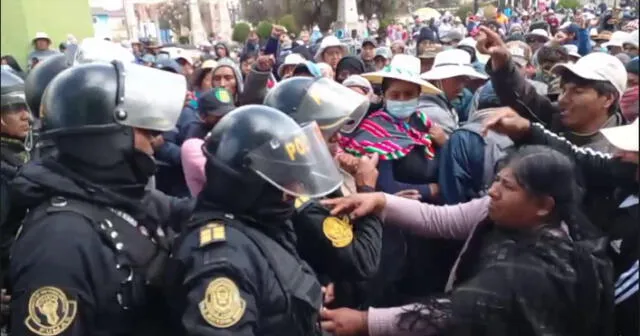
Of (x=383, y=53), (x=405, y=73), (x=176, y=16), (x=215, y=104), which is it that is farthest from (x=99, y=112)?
(x=176, y=16)

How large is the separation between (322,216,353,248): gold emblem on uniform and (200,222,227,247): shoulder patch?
535mm

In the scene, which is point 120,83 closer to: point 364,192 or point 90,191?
point 90,191

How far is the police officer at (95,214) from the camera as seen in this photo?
159 centimetres

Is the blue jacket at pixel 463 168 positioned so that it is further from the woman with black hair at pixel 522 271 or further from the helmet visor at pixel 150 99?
the helmet visor at pixel 150 99

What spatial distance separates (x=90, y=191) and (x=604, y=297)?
5.46 feet

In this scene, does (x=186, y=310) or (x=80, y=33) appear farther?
(x=80, y=33)

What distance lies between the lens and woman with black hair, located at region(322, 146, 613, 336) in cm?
181

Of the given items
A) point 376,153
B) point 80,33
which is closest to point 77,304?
point 376,153

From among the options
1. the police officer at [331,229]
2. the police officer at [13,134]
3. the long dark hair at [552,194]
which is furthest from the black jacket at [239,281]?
the police officer at [13,134]

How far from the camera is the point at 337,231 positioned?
2.23m

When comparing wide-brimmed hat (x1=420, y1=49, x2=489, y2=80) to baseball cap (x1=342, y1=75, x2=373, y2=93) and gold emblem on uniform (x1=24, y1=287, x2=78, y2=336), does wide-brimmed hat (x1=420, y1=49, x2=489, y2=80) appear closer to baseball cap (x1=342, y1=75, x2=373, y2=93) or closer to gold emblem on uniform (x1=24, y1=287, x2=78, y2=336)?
baseball cap (x1=342, y1=75, x2=373, y2=93)

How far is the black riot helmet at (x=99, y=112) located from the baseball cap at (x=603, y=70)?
207 centimetres

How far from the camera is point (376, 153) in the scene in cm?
316

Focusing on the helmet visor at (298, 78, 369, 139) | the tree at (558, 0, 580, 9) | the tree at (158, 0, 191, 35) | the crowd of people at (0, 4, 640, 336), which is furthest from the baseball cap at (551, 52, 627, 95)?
the tree at (158, 0, 191, 35)
